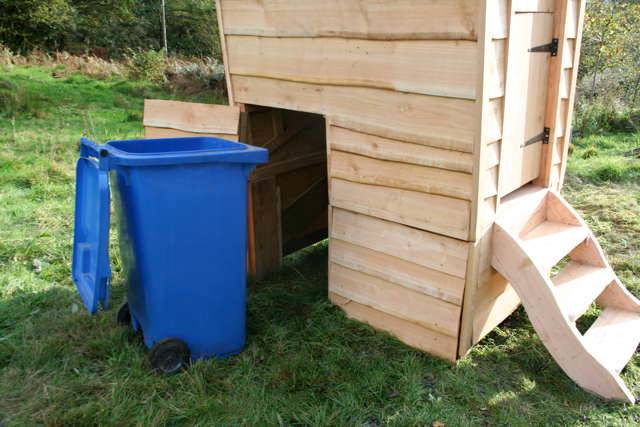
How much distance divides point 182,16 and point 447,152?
72.0 feet

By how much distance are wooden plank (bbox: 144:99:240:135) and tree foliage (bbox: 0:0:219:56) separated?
16.6 metres

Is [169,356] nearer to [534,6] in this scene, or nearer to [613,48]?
[534,6]

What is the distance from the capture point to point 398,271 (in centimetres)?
304

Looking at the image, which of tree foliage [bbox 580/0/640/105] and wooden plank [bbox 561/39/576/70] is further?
tree foliage [bbox 580/0/640/105]

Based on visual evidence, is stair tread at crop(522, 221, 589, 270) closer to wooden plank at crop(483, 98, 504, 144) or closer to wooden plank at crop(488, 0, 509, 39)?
wooden plank at crop(483, 98, 504, 144)

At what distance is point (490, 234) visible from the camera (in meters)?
2.85

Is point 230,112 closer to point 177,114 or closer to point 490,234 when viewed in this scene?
point 177,114

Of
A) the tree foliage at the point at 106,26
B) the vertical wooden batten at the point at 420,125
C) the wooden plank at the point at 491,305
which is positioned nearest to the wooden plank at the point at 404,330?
the vertical wooden batten at the point at 420,125

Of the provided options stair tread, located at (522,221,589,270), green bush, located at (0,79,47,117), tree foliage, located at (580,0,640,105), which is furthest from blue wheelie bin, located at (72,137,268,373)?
tree foliage, located at (580,0,640,105)

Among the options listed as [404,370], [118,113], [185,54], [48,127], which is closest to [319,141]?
[404,370]

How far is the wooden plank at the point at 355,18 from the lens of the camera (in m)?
2.46

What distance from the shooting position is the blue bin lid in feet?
8.34

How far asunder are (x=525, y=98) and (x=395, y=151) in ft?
2.62

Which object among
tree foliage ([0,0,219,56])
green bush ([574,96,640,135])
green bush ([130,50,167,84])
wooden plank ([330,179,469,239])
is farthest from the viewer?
tree foliage ([0,0,219,56])
